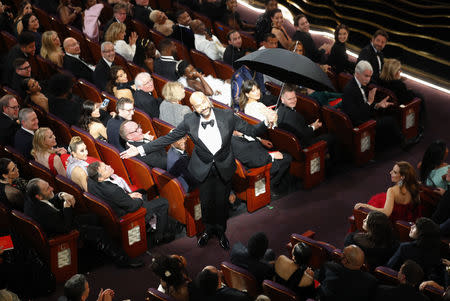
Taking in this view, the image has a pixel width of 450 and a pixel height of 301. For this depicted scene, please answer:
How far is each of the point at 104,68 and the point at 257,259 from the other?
3169 mm

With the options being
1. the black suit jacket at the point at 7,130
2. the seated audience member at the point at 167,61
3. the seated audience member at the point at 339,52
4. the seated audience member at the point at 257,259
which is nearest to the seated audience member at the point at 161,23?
the seated audience member at the point at 167,61

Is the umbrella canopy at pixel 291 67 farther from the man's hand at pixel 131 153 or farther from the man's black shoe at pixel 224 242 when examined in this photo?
the man's black shoe at pixel 224 242

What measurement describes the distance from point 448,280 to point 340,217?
4.66ft

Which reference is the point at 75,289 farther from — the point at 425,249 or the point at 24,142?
the point at 425,249

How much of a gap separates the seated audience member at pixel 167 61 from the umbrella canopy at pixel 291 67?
149cm

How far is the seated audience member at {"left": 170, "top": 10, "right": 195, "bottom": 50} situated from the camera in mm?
7008

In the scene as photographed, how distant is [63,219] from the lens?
4246mm

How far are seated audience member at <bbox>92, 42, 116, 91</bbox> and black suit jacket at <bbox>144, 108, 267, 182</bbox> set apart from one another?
6.37 feet

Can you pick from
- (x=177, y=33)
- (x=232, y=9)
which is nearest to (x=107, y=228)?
(x=177, y=33)

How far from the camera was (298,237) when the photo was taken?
13.2ft

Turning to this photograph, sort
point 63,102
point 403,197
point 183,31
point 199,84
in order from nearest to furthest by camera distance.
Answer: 1. point 403,197
2. point 63,102
3. point 199,84
4. point 183,31

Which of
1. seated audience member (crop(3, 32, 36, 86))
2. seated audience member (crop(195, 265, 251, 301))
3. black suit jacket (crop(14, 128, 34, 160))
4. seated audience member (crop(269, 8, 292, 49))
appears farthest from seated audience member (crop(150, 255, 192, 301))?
seated audience member (crop(269, 8, 292, 49))

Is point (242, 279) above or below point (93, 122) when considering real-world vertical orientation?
below

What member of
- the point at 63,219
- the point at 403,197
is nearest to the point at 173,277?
the point at 63,219
